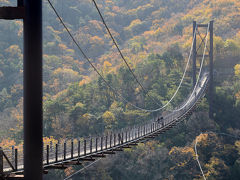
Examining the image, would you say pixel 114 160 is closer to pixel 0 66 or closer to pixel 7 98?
pixel 7 98

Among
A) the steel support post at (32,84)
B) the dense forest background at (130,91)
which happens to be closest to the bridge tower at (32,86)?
the steel support post at (32,84)

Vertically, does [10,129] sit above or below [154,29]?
below

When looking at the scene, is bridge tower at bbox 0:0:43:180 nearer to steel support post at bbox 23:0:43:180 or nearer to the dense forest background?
steel support post at bbox 23:0:43:180

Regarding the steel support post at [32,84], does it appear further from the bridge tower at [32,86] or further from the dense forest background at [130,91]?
the dense forest background at [130,91]

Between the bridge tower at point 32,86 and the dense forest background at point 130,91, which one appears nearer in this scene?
the bridge tower at point 32,86

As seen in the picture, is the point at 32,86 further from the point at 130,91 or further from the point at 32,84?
the point at 130,91

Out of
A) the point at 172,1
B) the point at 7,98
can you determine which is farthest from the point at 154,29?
the point at 7,98
